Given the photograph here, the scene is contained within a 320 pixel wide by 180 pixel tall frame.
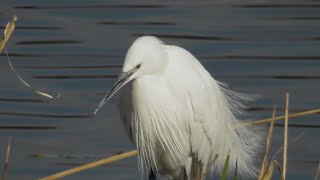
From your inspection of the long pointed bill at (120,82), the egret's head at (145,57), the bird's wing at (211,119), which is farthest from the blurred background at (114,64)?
the long pointed bill at (120,82)

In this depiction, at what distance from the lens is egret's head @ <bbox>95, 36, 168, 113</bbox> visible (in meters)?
4.71

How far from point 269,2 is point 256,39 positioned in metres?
1.13

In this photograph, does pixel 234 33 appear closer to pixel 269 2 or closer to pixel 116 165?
pixel 269 2

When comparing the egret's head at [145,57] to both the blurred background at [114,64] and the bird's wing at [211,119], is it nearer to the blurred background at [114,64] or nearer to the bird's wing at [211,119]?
the bird's wing at [211,119]

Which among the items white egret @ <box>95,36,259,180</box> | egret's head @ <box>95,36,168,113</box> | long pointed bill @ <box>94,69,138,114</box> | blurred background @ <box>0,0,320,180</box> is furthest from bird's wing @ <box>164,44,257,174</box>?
blurred background @ <box>0,0,320,180</box>

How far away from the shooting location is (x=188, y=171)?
5.76 m

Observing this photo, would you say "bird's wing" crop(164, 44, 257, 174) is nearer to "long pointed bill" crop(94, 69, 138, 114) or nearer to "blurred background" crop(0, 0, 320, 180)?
"long pointed bill" crop(94, 69, 138, 114)

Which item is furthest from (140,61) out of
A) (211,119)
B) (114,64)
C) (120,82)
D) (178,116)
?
(114,64)

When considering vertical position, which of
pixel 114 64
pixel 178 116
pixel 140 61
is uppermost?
pixel 114 64

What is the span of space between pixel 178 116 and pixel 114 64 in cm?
325

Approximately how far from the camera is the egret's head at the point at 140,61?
4711 millimetres

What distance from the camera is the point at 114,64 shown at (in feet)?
28.5

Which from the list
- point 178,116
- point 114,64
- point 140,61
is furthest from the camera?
point 114,64

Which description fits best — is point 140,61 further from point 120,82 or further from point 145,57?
point 120,82
